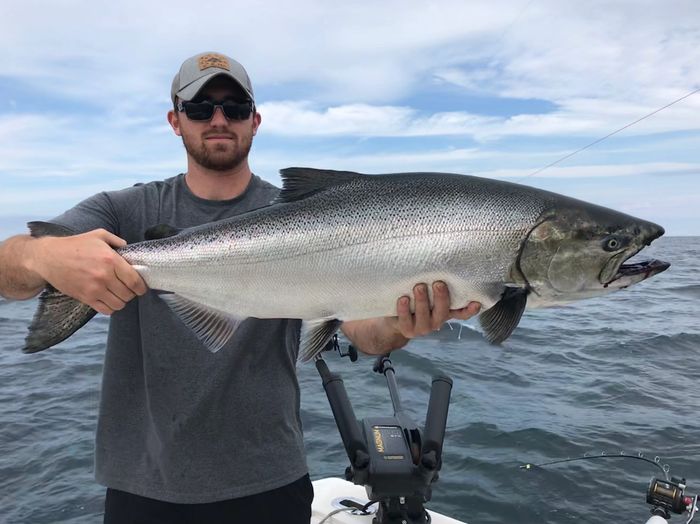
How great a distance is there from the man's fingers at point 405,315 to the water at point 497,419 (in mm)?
3935

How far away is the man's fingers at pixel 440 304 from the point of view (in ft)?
9.36

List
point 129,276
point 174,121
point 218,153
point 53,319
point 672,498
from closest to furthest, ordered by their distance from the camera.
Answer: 1. point 129,276
2. point 53,319
3. point 218,153
4. point 174,121
5. point 672,498

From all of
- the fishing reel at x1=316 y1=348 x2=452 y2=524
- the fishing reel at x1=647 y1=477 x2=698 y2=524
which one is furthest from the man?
the fishing reel at x1=647 y1=477 x2=698 y2=524

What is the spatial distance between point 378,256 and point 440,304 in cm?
42

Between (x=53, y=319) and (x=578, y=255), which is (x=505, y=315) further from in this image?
(x=53, y=319)

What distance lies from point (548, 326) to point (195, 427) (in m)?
16.2

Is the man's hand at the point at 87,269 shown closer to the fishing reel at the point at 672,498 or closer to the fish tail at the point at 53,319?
the fish tail at the point at 53,319

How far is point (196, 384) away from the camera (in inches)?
117

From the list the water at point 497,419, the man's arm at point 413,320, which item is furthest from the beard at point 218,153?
the water at point 497,419

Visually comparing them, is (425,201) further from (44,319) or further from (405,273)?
(44,319)

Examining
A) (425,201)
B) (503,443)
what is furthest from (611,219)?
(503,443)

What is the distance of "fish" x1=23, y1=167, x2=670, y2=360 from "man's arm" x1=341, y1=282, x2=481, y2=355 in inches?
1.9

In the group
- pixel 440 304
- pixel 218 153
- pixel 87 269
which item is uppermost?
pixel 218 153

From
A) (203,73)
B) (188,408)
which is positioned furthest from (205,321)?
(203,73)
